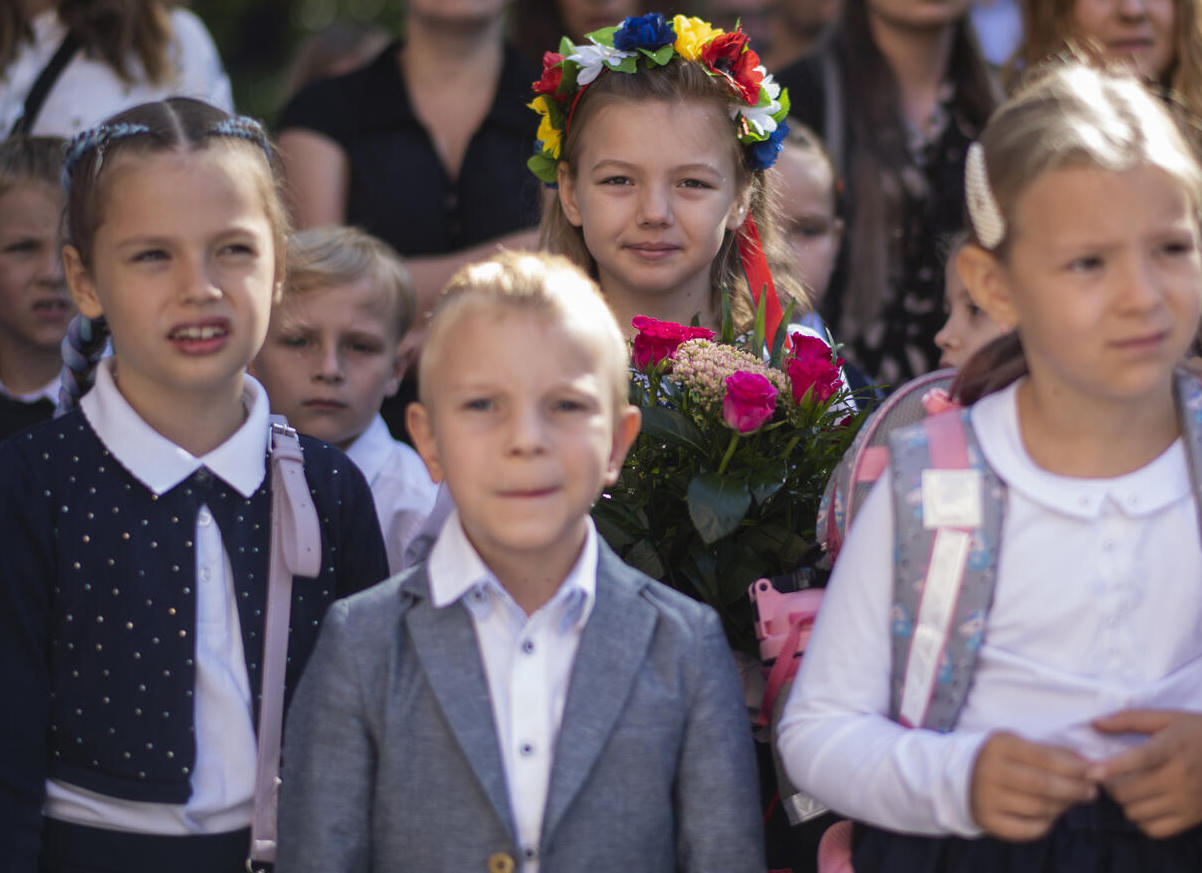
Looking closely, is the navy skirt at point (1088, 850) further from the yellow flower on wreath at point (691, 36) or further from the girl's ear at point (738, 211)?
the yellow flower on wreath at point (691, 36)

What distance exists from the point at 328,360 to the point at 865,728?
216cm

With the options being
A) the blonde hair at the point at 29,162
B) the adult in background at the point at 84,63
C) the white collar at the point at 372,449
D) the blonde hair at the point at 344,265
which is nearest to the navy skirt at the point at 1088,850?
the white collar at the point at 372,449

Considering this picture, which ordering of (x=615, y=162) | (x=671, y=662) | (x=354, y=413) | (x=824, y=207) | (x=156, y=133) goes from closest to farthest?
(x=671, y=662)
(x=156, y=133)
(x=615, y=162)
(x=354, y=413)
(x=824, y=207)

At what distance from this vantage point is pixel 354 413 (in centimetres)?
404

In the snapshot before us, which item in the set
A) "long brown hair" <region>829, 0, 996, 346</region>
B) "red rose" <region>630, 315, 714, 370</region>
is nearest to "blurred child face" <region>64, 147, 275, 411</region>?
"red rose" <region>630, 315, 714, 370</region>

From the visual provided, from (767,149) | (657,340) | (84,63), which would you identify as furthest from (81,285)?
(84,63)

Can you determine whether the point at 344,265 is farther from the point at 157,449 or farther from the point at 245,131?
the point at 157,449

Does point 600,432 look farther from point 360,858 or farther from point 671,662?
point 360,858

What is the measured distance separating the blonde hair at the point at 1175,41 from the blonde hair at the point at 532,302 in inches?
92.5

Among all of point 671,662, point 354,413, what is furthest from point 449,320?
point 354,413

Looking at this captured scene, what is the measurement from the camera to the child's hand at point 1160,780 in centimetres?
217

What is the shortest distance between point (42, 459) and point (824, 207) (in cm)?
273

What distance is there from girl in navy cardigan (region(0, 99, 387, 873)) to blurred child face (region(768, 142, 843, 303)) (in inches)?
81.6

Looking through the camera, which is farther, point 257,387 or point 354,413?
point 354,413
